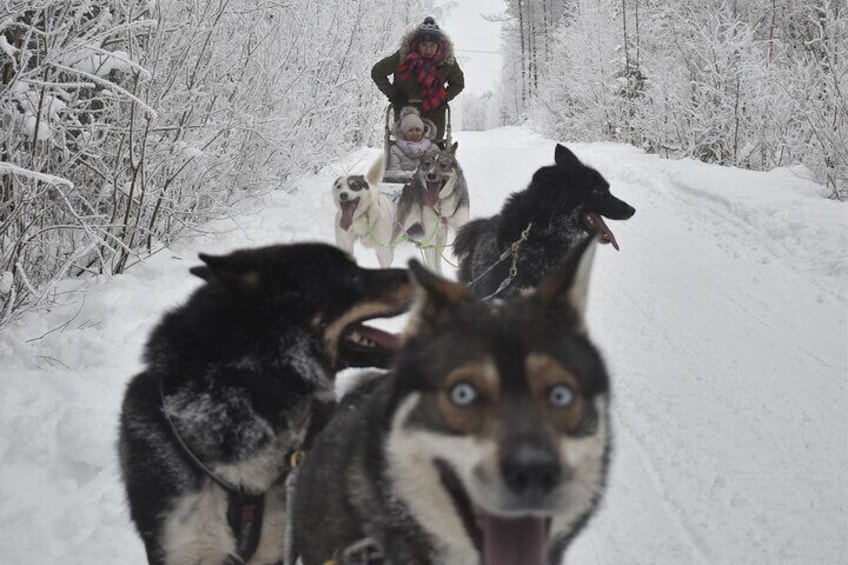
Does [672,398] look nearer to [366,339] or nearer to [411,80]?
[366,339]

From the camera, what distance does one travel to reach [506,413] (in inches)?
50.0

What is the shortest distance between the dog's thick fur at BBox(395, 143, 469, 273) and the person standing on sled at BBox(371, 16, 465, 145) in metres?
1.68

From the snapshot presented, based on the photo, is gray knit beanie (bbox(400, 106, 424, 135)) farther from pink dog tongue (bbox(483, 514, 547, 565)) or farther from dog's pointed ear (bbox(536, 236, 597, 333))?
pink dog tongue (bbox(483, 514, 547, 565))

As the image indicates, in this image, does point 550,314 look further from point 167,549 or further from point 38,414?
point 38,414

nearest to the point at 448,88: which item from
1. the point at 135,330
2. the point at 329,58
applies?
the point at 329,58

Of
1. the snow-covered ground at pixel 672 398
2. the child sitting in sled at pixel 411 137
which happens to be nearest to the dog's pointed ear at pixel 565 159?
the snow-covered ground at pixel 672 398

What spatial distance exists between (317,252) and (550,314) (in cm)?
103

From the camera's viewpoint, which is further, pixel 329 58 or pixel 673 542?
pixel 329 58

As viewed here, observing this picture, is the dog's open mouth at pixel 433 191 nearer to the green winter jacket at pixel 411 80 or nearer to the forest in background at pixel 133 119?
the forest in background at pixel 133 119

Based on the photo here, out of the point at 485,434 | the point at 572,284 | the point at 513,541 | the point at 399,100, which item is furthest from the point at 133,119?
the point at 399,100

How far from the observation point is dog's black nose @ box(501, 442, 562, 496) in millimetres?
1177

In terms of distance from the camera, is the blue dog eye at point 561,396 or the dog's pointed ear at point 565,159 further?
the dog's pointed ear at point 565,159

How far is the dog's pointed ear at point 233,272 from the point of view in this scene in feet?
6.26

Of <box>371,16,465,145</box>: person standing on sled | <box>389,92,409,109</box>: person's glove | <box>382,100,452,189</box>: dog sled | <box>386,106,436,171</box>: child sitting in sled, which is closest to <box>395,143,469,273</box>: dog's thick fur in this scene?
<box>386,106,436,171</box>: child sitting in sled
